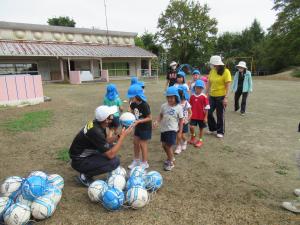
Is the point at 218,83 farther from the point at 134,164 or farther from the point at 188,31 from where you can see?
the point at 188,31

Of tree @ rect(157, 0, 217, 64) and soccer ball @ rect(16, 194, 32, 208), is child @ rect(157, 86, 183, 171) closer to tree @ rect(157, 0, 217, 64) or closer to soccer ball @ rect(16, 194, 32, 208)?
soccer ball @ rect(16, 194, 32, 208)

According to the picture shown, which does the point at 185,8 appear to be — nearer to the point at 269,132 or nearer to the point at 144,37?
the point at 144,37

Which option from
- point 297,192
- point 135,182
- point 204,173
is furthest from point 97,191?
point 297,192

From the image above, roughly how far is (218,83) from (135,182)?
3687mm

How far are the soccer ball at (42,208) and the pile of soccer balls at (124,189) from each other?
503 millimetres

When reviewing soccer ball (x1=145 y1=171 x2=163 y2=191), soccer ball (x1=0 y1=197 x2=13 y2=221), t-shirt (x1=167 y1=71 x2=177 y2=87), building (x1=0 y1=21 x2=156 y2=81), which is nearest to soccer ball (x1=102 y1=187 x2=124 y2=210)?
soccer ball (x1=145 y1=171 x2=163 y2=191)

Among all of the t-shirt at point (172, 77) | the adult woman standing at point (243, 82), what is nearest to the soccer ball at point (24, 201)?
the t-shirt at point (172, 77)

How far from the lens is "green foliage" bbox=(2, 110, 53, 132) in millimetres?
7191

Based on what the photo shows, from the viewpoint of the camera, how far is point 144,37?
50469 mm

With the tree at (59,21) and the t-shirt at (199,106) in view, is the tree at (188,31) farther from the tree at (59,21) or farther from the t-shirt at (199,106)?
the t-shirt at (199,106)

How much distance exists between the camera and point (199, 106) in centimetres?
558

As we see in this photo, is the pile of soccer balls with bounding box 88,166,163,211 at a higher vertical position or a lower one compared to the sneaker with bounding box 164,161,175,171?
higher

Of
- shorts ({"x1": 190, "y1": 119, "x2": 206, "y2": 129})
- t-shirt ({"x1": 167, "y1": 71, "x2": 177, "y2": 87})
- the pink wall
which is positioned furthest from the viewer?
the pink wall

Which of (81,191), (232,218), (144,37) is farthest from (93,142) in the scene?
(144,37)
